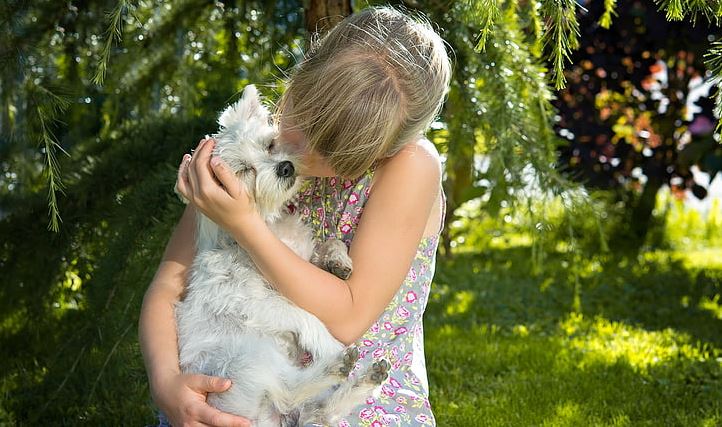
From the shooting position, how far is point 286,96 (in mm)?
2430

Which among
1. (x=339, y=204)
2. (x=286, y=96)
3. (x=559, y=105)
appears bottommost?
(x=559, y=105)

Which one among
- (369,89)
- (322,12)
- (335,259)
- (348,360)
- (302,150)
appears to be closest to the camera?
(348,360)

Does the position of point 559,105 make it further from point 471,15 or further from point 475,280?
point 471,15

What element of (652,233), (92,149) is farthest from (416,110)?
(652,233)

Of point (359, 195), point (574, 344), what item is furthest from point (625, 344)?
point (359, 195)

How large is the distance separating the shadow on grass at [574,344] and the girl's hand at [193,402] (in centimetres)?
159

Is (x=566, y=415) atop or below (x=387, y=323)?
below

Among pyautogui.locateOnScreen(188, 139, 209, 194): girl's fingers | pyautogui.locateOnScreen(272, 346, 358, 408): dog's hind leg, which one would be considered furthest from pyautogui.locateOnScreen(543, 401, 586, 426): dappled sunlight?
pyautogui.locateOnScreen(188, 139, 209, 194): girl's fingers

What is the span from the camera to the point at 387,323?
8.20 ft

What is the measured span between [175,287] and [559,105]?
4154 millimetres

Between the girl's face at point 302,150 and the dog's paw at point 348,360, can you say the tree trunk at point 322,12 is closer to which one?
the girl's face at point 302,150

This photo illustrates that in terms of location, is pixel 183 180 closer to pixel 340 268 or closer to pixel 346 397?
pixel 340 268

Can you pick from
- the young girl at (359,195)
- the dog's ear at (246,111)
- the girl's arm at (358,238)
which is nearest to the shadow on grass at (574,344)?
the young girl at (359,195)

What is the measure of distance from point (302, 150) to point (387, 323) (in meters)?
0.55
